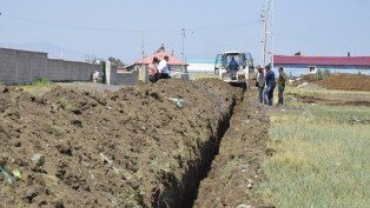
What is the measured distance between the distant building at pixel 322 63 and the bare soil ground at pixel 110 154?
288ft

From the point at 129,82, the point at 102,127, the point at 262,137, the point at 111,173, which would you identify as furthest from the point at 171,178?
the point at 129,82

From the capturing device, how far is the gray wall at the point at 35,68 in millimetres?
28047

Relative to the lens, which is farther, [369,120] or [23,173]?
[369,120]

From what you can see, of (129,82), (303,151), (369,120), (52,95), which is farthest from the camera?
(129,82)

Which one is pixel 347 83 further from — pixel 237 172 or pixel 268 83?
pixel 237 172

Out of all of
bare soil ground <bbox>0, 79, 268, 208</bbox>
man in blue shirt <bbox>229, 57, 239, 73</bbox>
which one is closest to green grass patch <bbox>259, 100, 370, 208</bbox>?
bare soil ground <bbox>0, 79, 268, 208</bbox>

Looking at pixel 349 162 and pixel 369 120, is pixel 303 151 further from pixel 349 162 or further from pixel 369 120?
pixel 369 120

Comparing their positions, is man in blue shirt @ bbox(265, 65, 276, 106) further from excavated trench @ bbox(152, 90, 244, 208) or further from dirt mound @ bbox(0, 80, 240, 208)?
dirt mound @ bbox(0, 80, 240, 208)

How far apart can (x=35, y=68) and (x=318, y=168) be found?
78.4ft

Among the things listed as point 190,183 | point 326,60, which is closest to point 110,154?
point 190,183

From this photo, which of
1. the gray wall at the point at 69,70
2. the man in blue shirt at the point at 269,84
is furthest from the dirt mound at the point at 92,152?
the gray wall at the point at 69,70

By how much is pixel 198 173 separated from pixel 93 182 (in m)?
4.95

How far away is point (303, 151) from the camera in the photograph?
11.7 metres

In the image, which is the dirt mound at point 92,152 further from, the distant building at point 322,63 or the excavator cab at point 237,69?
the distant building at point 322,63
